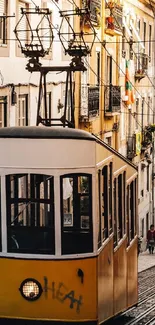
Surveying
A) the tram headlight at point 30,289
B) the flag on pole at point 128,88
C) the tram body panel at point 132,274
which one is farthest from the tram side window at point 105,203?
the flag on pole at point 128,88

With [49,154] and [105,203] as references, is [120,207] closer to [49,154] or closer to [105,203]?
[105,203]

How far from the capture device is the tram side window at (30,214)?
1215cm

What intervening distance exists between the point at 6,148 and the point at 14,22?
11143 mm

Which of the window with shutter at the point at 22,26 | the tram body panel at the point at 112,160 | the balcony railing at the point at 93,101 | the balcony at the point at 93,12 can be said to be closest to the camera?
the tram body panel at the point at 112,160

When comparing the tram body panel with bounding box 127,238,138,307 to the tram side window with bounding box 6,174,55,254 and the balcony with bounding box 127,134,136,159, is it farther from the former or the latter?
the balcony with bounding box 127,134,136,159

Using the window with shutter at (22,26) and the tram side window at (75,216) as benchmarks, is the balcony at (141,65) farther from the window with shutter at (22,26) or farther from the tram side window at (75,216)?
the tram side window at (75,216)

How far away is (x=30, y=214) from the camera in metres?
12.2

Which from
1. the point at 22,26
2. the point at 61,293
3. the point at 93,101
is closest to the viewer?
the point at 61,293

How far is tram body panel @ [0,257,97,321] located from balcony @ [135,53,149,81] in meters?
30.4

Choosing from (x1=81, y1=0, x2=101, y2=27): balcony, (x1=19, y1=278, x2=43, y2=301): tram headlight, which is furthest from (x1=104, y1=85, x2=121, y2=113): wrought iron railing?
(x1=19, y1=278, x2=43, y2=301): tram headlight

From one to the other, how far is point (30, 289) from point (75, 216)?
3.24ft

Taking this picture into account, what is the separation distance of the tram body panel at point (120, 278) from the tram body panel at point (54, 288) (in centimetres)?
207

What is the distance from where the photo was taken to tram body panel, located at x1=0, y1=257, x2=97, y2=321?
12086mm

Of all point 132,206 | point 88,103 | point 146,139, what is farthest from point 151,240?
point 132,206
